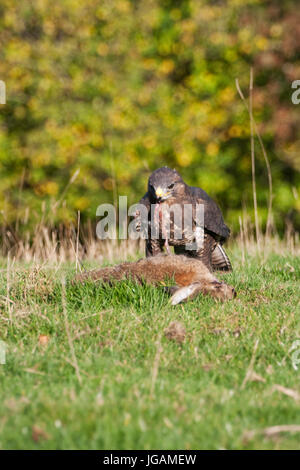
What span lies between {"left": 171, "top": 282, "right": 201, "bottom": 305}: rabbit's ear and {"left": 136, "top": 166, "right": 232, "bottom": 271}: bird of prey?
655 millimetres

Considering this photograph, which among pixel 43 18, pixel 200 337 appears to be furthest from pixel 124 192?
pixel 200 337

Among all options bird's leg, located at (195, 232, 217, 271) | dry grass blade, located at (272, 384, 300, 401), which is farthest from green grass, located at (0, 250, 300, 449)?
bird's leg, located at (195, 232, 217, 271)

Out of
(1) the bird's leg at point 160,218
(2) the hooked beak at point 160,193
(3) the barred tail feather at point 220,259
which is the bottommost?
(3) the barred tail feather at point 220,259

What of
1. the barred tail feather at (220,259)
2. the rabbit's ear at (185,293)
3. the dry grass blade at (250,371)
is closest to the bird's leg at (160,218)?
the rabbit's ear at (185,293)

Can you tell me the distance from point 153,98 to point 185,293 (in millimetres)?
7596

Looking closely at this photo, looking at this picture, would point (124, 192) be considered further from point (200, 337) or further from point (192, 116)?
point (200, 337)

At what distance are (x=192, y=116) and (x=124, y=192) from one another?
1.90 metres

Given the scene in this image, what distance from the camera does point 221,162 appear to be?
35.8 ft

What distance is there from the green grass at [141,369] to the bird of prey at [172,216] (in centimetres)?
56

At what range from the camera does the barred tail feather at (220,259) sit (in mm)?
5324

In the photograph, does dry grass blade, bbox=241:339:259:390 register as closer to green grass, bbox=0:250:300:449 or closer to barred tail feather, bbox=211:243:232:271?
green grass, bbox=0:250:300:449

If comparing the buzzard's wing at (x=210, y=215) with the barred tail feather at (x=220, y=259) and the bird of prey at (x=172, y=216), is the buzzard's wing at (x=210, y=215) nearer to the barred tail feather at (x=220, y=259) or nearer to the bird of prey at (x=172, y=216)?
the bird of prey at (x=172, y=216)
